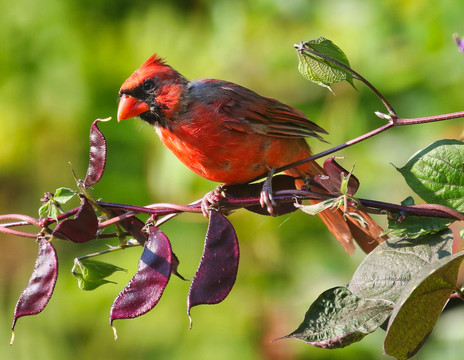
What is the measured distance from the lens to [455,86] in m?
2.84

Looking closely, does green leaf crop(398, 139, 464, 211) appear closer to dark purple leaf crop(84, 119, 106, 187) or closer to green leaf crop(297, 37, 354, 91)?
green leaf crop(297, 37, 354, 91)

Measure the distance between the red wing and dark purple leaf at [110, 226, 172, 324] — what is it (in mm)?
790

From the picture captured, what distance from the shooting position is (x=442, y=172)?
1.27 m

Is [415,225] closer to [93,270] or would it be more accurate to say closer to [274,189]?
[274,189]

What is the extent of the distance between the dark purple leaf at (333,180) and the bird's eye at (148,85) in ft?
3.09

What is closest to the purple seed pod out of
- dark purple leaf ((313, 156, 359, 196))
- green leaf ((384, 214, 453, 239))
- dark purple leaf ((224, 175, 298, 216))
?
dark purple leaf ((224, 175, 298, 216))

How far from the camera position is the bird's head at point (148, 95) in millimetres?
2117

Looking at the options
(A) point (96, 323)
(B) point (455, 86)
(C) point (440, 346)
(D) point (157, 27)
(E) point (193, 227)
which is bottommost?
(C) point (440, 346)

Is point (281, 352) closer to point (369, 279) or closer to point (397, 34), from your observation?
point (397, 34)

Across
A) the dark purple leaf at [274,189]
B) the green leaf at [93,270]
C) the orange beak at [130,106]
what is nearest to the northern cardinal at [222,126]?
the orange beak at [130,106]

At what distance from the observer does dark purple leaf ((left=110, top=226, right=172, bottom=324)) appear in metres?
1.27

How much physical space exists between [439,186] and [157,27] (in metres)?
2.59

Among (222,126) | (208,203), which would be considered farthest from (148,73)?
(208,203)

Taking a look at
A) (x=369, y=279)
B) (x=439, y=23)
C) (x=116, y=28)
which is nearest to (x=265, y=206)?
(x=369, y=279)
